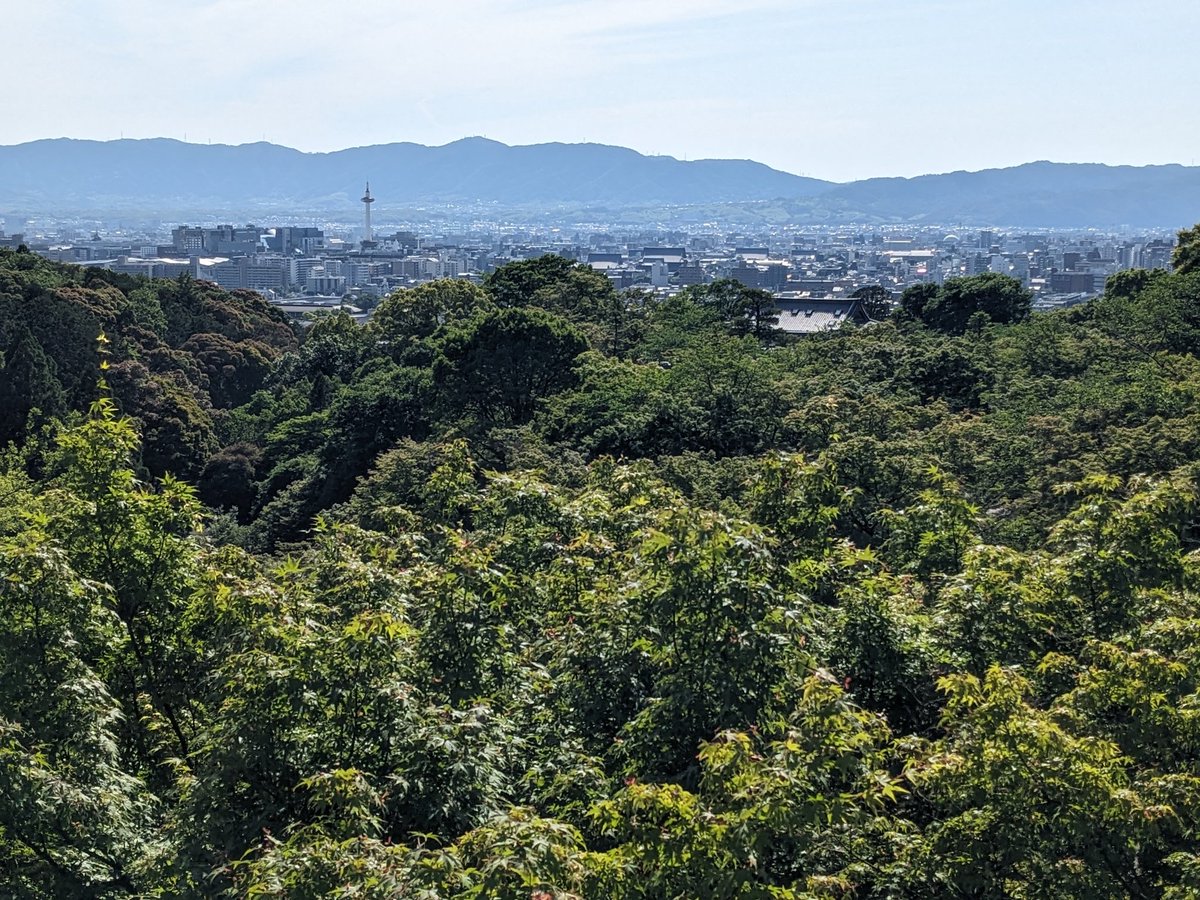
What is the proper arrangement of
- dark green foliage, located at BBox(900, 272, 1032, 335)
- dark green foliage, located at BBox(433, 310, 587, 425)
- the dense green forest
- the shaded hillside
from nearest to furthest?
the dense green forest → dark green foliage, located at BBox(433, 310, 587, 425) → the shaded hillside → dark green foliage, located at BBox(900, 272, 1032, 335)

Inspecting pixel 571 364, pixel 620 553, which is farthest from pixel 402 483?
pixel 620 553

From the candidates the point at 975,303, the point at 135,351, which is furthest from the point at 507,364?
the point at 975,303

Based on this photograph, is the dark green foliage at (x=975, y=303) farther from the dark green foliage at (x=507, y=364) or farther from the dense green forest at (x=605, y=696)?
the dense green forest at (x=605, y=696)

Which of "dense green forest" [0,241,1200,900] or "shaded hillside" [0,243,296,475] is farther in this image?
"shaded hillside" [0,243,296,475]

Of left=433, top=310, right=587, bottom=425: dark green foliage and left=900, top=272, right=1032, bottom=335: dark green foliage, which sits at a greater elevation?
left=900, top=272, right=1032, bottom=335: dark green foliage

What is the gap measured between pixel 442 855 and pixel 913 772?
268cm

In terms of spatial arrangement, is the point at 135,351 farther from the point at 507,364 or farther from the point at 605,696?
the point at 605,696

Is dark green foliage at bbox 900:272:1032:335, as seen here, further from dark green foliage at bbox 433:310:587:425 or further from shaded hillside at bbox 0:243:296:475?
shaded hillside at bbox 0:243:296:475

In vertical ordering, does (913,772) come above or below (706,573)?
below

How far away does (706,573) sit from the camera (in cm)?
682

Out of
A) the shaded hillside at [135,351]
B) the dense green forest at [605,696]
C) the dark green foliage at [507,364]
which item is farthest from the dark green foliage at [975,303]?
the dense green forest at [605,696]

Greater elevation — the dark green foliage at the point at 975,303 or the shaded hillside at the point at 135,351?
the dark green foliage at the point at 975,303

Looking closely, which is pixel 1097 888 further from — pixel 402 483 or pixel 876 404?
pixel 402 483

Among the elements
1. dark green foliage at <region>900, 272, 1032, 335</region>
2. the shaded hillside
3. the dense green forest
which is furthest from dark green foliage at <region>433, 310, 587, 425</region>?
dark green foliage at <region>900, 272, 1032, 335</region>
